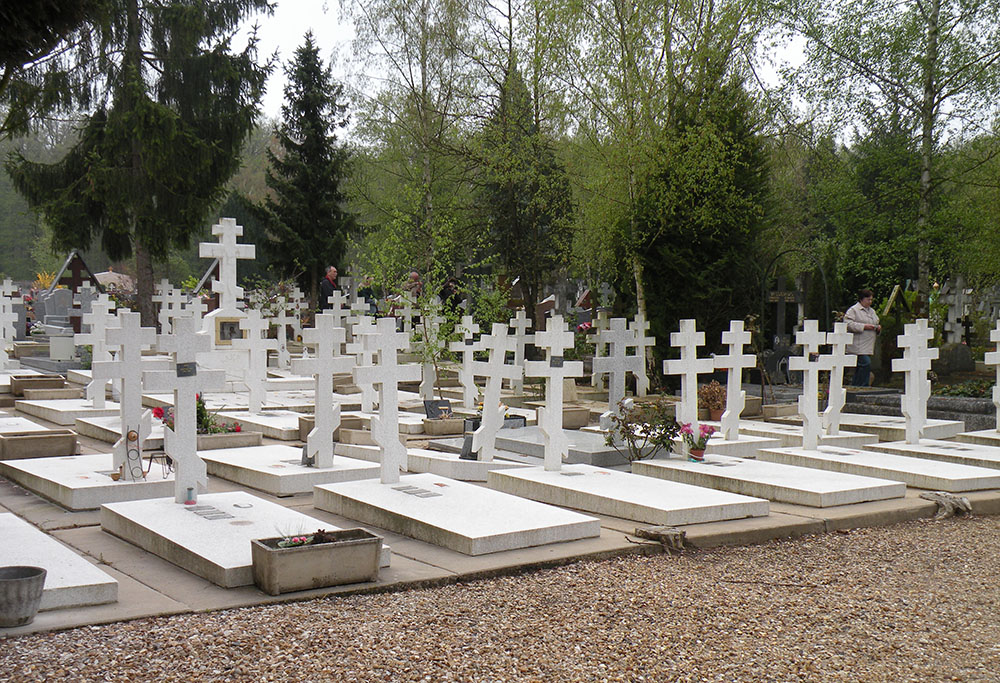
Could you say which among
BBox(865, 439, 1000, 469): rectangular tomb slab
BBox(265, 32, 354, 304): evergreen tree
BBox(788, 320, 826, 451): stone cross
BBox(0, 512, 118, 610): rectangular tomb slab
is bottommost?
BBox(0, 512, 118, 610): rectangular tomb slab

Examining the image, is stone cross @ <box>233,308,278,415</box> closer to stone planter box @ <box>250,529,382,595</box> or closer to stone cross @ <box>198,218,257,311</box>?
stone cross @ <box>198,218,257,311</box>

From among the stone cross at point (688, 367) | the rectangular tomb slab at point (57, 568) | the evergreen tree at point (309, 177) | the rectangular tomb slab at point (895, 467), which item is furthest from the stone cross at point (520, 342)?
the evergreen tree at point (309, 177)

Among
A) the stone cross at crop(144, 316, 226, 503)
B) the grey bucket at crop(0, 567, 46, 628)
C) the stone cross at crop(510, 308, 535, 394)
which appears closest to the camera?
the grey bucket at crop(0, 567, 46, 628)

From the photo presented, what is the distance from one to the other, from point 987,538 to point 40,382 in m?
13.7

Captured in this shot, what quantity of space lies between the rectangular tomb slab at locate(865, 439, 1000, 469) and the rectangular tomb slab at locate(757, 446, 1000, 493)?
0.22 metres

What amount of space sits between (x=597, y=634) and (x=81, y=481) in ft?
16.1

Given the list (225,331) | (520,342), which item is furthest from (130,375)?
(225,331)

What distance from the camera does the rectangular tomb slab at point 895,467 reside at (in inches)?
340

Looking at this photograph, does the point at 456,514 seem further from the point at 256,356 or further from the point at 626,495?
the point at 256,356

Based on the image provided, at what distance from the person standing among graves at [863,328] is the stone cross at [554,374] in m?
7.72

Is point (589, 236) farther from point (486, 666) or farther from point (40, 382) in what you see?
point (486, 666)

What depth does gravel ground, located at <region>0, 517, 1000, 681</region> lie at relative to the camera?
4.17 meters

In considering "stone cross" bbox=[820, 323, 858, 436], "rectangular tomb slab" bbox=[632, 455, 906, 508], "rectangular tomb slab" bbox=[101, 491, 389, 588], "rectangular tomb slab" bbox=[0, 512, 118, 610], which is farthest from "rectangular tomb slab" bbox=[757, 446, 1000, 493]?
"rectangular tomb slab" bbox=[0, 512, 118, 610]

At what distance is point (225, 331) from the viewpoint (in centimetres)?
1864
